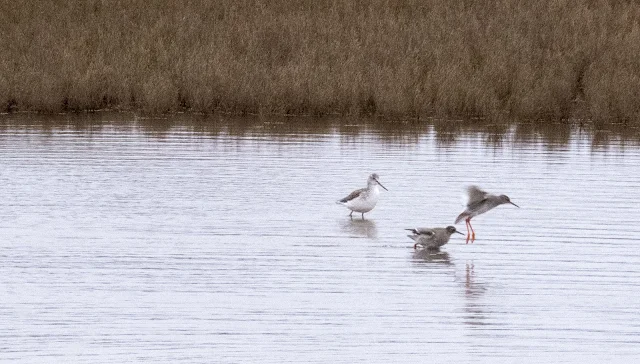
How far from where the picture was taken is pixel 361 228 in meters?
14.0

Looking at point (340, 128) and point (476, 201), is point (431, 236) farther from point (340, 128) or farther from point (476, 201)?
point (340, 128)

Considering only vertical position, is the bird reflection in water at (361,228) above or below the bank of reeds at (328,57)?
below

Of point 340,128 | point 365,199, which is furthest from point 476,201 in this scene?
point 340,128

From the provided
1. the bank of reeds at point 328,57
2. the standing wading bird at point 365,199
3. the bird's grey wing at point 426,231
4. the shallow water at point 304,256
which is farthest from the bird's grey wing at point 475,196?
the bank of reeds at point 328,57

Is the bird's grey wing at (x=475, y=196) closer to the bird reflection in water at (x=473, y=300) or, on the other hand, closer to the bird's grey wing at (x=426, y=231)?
the bird's grey wing at (x=426, y=231)

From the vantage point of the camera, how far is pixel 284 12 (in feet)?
111

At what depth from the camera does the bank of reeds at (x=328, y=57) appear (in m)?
26.8

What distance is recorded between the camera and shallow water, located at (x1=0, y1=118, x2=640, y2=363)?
8.82m

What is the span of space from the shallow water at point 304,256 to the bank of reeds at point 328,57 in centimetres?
546

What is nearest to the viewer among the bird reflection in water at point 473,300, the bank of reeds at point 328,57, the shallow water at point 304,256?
the shallow water at point 304,256

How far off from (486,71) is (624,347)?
19.6 meters

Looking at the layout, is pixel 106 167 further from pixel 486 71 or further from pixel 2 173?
pixel 486 71

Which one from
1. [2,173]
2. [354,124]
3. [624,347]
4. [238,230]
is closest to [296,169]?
[2,173]

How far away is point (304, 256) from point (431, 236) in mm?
1325
